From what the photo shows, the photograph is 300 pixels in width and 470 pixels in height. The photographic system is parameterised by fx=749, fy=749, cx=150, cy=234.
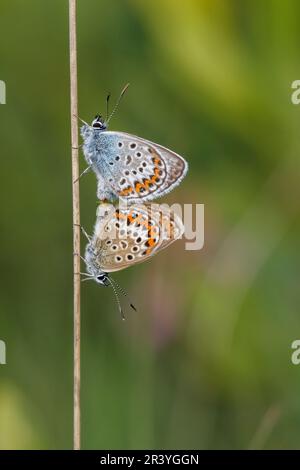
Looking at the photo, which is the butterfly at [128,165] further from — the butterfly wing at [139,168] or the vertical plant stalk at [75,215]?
the vertical plant stalk at [75,215]

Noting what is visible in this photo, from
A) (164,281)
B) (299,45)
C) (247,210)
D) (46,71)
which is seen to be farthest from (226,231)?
(46,71)

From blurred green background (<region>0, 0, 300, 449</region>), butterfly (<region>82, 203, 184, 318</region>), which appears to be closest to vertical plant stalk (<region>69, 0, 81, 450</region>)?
butterfly (<region>82, 203, 184, 318</region>)

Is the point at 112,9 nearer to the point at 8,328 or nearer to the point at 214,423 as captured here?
the point at 8,328

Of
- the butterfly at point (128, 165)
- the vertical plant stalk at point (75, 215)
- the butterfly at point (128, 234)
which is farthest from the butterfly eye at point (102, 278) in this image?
the vertical plant stalk at point (75, 215)

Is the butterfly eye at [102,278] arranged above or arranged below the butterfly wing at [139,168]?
below

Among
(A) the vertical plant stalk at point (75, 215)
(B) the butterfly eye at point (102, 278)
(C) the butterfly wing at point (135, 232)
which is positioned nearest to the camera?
(A) the vertical plant stalk at point (75, 215)

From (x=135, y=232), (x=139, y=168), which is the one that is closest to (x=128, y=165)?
(x=139, y=168)

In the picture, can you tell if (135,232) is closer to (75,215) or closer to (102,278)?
(102,278)

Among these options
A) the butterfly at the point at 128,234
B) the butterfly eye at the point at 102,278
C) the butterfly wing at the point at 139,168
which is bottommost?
the butterfly eye at the point at 102,278

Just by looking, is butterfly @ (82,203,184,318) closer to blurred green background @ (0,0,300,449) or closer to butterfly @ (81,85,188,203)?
butterfly @ (81,85,188,203)
